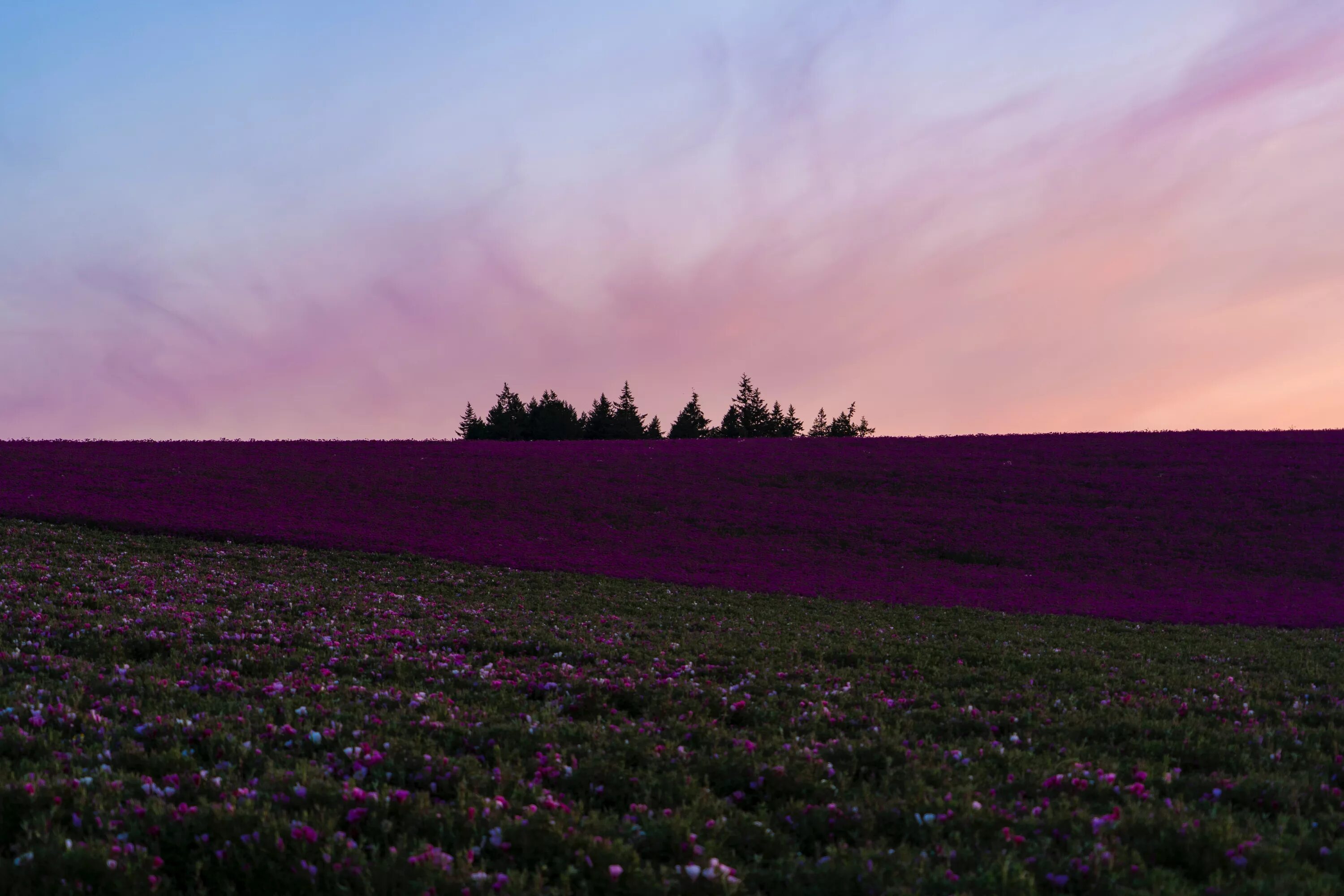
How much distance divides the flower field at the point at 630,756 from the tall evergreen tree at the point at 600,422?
228 ft

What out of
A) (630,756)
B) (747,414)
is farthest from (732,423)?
(630,756)

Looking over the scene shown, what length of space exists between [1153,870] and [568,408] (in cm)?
8232

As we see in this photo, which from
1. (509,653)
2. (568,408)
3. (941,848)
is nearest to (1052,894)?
(941,848)

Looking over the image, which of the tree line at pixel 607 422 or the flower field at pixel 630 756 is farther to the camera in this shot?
the tree line at pixel 607 422

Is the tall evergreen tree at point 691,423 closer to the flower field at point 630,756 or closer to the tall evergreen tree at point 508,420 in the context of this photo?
the tall evergreen tree at point 508,420

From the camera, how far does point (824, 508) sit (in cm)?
3369

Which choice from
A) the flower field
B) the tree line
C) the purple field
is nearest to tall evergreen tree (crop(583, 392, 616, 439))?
the tree line

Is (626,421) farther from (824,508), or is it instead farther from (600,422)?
(824,508)

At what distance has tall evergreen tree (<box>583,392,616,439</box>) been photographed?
85375 millimetres

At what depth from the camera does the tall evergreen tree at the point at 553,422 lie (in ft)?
275

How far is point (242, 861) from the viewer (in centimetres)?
514

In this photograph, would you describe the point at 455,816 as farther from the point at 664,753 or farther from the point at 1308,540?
the point at 1308,540

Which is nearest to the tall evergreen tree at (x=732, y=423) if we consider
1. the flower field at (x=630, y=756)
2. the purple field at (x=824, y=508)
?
the purple field at (x=824, y=508)

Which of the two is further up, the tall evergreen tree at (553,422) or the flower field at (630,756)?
the tall evergreen tree at (553,422)
